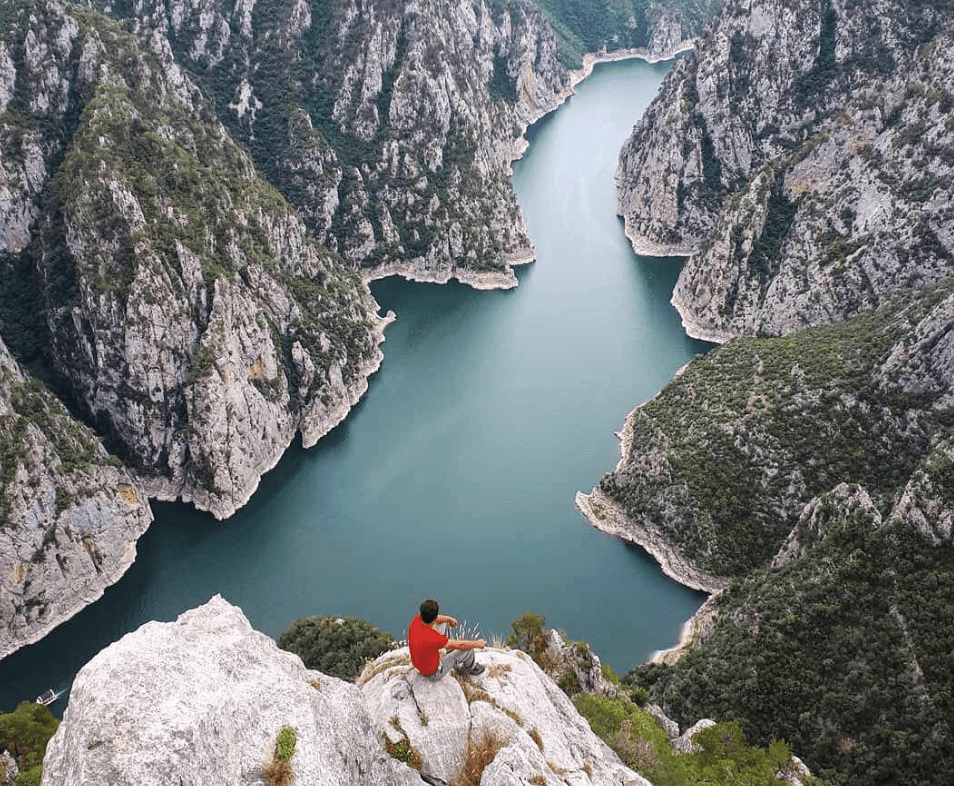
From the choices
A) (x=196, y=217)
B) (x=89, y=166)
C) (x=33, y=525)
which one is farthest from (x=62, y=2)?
(x=33, y=525)

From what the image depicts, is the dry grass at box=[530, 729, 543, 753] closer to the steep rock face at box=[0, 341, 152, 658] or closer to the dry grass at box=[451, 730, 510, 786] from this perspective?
the dry grass at box=[451, 730, 510, 786]

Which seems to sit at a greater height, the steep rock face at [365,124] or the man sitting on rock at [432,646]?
the man sitting on rock at [432,646]

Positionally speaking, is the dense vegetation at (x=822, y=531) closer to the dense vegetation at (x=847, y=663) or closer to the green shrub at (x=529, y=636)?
the dense vegetation at (x=847, y=663)

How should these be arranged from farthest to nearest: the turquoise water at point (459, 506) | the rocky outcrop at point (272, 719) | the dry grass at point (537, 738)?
1. the turquoise water at point (459, 506)
2. the dry grass at point (537, 738)
3. the rocky outcrop at point (272, 719)

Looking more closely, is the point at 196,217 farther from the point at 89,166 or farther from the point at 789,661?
the point at 789,661

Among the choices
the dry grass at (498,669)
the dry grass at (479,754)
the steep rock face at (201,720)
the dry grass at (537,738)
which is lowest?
the steep rock face at (201,720)

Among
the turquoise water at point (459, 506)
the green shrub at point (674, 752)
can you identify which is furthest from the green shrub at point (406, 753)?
the turquoise water at point (459, 506)

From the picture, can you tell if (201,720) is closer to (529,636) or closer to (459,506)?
(529,636)
